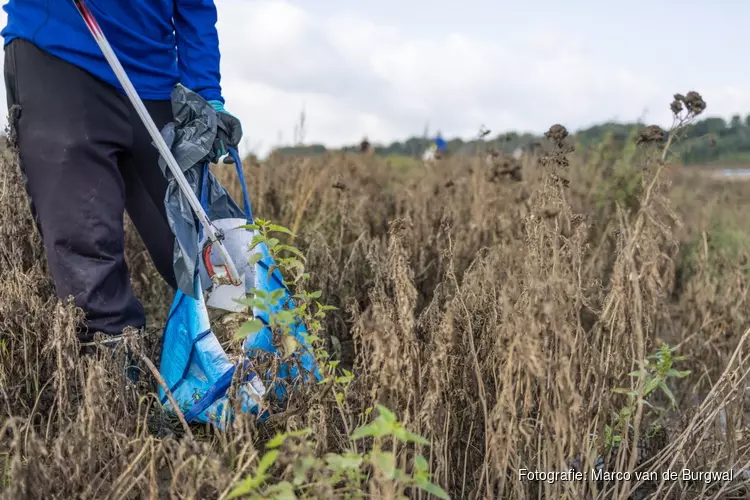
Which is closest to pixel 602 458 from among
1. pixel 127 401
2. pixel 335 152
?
pixel 127 401

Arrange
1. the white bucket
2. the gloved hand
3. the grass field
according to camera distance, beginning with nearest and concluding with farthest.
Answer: the grass field
the white bucket
the gloved hand

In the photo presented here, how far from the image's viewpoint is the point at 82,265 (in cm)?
218

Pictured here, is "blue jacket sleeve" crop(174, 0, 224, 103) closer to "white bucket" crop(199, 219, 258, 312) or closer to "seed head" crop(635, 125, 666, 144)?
"white bucket" crop(199, 219, 258, 312)

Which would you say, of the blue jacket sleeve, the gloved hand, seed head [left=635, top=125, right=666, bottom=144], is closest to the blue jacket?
the blue jacket sleeve

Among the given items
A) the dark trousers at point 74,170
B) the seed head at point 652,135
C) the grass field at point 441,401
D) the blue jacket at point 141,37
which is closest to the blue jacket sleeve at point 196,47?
the blue jacket at point 141,37

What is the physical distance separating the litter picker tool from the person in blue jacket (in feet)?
0.41

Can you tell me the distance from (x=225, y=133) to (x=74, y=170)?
546 mm

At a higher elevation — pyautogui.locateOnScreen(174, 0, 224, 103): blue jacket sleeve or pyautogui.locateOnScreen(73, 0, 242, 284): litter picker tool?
pyautogui.locateOnScreen(174, 0, 224, 103): blue jacket sleeve

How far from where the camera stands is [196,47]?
253 centimetres

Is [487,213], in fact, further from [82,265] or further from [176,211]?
[82,265]

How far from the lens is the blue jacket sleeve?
8.26 ft

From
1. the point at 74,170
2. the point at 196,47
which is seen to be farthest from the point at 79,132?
the point at 196,47

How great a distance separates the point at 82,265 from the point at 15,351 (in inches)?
14.7

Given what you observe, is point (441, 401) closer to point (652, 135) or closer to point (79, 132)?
point (652, 135)
